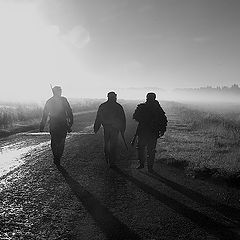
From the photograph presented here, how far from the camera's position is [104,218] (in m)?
5.54

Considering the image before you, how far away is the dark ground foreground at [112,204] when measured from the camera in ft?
16.4

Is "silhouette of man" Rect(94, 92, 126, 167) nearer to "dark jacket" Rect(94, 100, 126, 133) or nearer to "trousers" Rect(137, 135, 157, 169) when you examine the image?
"dark jacket" Rect(94, 100, 126, 133)

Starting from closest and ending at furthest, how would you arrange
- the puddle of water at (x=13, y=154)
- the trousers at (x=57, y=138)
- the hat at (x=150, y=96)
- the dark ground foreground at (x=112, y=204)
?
the dark ground foreground at (x=112, y=204), the hat at (x=150, y=96), the puddle of water at (x=13, y=154), the trousers at (x=57, y=138)

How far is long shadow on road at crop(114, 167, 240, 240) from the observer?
16.3 ft

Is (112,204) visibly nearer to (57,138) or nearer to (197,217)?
(197,217)

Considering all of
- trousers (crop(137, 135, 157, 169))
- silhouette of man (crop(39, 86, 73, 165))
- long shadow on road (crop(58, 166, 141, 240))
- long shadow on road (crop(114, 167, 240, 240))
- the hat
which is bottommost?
long shadow on road (crop(114, 167, 240, 240))

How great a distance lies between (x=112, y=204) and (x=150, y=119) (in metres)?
3.68

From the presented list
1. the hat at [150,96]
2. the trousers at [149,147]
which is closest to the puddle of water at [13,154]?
the trousers at [149,147]

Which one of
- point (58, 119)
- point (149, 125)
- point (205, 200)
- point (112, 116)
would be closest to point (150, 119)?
point (149, 125)

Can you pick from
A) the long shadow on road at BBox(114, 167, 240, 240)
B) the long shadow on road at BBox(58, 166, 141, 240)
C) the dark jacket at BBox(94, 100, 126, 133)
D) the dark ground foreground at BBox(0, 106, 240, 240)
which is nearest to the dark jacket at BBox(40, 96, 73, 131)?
the dark jacket at BBox(94, 100, 126, 133)

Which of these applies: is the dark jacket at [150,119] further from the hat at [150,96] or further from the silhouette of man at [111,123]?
the silhouette of man at [111,123]

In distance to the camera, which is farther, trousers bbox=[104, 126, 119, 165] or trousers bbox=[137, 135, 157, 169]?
trousers bbox=[104, 126, 119, 165]

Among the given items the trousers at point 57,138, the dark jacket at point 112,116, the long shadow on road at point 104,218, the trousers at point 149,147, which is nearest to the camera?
the long shadow on road at point 104,218

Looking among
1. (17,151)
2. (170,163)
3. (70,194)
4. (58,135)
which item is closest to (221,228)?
(70,194)
